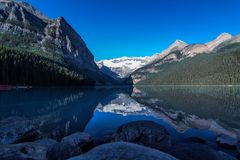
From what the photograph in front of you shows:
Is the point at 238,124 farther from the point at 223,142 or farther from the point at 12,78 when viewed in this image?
the point at 12,78

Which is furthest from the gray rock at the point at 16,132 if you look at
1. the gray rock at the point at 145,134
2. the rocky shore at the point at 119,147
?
the gray rock at the point at 145,134

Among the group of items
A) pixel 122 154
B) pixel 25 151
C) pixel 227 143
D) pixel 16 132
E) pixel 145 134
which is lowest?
pixel 227 143

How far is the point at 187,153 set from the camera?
10867 mm

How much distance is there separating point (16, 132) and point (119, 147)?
47.4 ft

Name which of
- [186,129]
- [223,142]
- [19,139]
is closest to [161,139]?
[223,142]

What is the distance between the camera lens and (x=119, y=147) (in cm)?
601

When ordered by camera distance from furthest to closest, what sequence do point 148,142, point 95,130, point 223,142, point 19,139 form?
point 95,130
point 223,142
point 19,139
point 148,142

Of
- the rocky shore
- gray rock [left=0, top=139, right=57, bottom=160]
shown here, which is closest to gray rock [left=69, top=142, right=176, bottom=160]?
the rocky shore

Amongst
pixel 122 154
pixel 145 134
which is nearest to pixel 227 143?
pixel 145 134

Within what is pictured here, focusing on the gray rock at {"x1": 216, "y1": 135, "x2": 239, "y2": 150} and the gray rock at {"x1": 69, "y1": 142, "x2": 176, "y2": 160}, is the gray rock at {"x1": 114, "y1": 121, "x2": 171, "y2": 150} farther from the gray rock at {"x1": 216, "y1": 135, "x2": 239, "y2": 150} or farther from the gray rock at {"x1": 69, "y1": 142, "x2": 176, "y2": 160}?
the gray rock at {"x1": 69, "y1": 142, "x2": 176, "y2": 160}

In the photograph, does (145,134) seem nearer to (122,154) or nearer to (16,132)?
(16,132)

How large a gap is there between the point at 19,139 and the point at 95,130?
10461mm

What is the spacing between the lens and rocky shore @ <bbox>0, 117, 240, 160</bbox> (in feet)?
19.0

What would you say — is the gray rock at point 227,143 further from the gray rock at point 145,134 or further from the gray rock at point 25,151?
the gray rock at point 25,151
